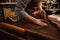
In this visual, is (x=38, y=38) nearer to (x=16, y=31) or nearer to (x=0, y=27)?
(x=16, y=31)

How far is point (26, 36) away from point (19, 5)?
51 centimetres

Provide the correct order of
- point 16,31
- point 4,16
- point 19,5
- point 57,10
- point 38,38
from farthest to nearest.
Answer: point 57,10 → point 4,16 → point 19,5 → point 16,31 → point 38,38

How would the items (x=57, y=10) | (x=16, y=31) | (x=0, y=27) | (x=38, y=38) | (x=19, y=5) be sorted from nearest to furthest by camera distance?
(x=38, y=38) → (x=16, y=31) → (x=0, y=27) → (x=19, y=5) → (x=57, y=10)

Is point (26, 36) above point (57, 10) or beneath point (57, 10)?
above

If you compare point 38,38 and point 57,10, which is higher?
point 38,38

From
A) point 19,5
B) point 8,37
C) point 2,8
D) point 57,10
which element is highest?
point 19,5

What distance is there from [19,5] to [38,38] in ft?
1.93

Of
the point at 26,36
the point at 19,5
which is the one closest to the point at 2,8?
the point at 19,5

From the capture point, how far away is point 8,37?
85cm

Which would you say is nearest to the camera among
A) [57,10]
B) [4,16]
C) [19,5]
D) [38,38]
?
[38,38]

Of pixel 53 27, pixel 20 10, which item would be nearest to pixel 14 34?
pixel 53 27

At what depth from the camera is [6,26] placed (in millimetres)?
863

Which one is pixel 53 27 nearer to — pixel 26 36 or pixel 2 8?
pixel 26 36

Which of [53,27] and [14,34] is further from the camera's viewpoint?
[53,27]
